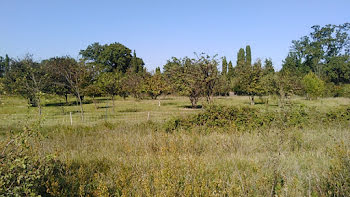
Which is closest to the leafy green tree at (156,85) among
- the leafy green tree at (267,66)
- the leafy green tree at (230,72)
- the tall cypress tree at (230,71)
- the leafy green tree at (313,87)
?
the leafy green tree at (267,66)

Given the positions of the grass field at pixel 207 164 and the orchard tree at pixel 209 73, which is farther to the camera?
the orchard tree at pixel 209 73

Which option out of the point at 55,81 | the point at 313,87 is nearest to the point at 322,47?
the point at 313,87

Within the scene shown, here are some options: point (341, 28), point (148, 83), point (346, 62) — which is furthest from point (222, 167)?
point (341, 28)

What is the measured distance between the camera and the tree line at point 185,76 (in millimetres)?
19594

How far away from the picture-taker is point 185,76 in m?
23.4

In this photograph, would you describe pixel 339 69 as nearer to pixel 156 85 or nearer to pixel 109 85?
pixel 156 85

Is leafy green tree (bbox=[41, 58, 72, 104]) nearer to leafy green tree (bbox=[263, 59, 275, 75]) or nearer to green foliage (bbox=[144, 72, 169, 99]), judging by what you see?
green foliage (bbox=[144, 72, 169, 99])

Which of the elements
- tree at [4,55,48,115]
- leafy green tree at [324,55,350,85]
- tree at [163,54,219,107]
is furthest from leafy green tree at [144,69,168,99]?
leafy green tree at [324,55,350,85]

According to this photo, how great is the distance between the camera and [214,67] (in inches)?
799

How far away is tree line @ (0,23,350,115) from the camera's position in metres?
19.6

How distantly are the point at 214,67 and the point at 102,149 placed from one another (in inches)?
617

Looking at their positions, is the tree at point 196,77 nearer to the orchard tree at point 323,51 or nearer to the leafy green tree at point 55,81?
the leafy green tree at point 55,81

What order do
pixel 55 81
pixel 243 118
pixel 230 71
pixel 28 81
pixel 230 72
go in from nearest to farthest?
pixel 243 118, pixel 28 81, pixel 55 81, pixel 230 72, pixel 230 71

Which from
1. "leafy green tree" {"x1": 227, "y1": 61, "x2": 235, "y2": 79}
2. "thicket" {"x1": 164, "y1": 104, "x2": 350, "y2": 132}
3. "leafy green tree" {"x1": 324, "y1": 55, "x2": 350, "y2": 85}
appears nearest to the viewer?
"thicket" {"x1": 164, "y1": 104, "x2": 350, "y2": 132}
